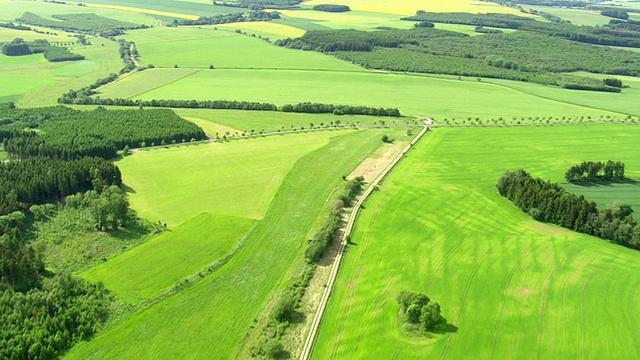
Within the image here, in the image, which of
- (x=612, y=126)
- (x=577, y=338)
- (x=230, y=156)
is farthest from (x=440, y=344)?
(x=612, y=126)

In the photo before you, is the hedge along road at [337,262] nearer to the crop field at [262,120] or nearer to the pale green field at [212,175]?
the pale green field at [212,175]

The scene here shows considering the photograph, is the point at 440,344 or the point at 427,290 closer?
the point at 440,344

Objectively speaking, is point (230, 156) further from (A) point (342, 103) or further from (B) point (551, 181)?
(B) point (551, 181)

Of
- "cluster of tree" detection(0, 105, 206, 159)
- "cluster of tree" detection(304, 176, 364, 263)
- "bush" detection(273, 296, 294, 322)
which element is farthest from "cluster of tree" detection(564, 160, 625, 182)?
"cluster of tree" detection(0, 105, 206, 159)

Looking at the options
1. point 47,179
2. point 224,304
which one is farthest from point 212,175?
point 224,304

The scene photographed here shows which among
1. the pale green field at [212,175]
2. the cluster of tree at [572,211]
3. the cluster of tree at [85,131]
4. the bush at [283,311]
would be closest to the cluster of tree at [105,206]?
the pale green field at [212,175]

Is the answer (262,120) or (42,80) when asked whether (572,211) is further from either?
(42,80)

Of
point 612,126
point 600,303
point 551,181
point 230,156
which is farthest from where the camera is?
point 612,126
